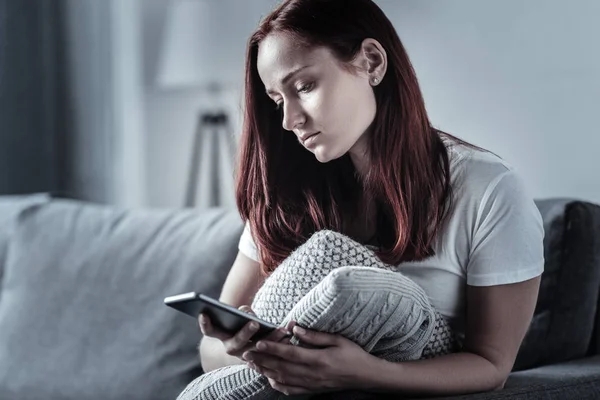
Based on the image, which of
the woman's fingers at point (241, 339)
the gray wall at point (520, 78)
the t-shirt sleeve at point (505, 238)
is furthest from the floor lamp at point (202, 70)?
the woman's fingers at point (241, 339)

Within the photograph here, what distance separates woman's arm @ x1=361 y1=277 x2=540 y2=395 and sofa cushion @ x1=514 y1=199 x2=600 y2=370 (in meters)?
0.25

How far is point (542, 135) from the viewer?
2152 mm

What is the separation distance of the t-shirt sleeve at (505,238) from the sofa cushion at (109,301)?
0.68 meters

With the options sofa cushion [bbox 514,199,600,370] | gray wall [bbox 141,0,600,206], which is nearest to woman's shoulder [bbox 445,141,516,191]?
sofa cushion [bbox 514,199,600,370]

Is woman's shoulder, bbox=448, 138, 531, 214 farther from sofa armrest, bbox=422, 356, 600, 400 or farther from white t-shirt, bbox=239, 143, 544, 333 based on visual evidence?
sofa armrest, bbox=422, 356, 600, 400

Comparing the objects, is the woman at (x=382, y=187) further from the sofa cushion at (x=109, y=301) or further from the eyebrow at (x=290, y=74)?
the sofa cushion at (x=109, y=301)

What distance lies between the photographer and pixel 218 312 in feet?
3.48

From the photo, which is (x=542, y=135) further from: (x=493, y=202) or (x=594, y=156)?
(x=493, y=202)

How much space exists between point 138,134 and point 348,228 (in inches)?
79.2

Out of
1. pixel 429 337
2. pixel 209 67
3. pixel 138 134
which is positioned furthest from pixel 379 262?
pixel 138 134

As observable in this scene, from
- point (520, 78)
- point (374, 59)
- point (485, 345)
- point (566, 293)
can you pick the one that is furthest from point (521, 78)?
point (485, 345)

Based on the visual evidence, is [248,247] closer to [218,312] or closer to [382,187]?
[382,187]

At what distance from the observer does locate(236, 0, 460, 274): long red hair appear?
1307 mm

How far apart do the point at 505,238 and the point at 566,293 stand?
0.98ft
